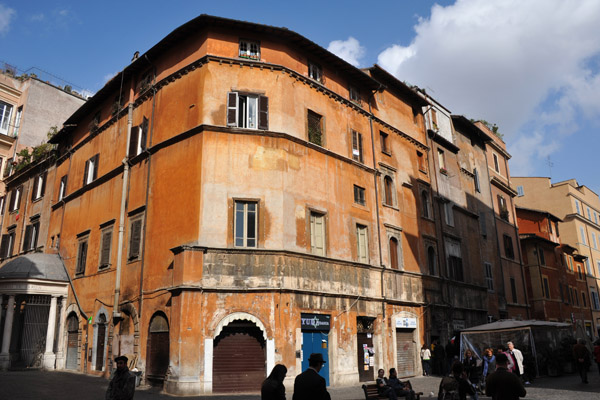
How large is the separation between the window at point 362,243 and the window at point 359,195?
1203mm

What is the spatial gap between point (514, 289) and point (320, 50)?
2457 centimetres

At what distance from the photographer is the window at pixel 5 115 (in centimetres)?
3862

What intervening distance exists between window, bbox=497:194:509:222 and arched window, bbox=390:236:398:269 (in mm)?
16384

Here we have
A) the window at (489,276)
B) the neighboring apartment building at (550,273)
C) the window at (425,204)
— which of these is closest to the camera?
the window at (425,204)

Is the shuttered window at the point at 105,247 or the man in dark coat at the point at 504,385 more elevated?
the shuttered window at the point at 105,247

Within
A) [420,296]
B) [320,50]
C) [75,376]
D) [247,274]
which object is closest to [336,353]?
[247,274]

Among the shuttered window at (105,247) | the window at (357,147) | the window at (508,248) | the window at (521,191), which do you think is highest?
the window at (521,191)

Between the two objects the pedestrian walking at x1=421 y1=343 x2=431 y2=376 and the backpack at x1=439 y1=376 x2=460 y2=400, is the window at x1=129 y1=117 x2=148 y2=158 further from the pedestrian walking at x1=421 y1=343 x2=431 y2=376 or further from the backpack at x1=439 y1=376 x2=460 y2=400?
the backpack at x1=439 y1=376 x2=460 y2=400

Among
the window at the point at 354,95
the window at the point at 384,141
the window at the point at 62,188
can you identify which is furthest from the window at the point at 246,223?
the window at the point at 62,188

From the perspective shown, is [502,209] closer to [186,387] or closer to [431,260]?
[431,260]

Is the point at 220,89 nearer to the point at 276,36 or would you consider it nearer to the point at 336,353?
the point at 276,36

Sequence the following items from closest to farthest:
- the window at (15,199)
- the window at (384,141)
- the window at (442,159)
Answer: the window at (384,141) < the window at (442,159) < the window at (15,199)

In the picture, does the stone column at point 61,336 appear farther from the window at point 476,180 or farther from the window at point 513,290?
the window at point 513,290

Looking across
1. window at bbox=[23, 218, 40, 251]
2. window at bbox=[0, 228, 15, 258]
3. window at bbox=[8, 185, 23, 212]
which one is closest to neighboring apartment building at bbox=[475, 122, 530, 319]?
window at bbox=[23, 218, 40, 251]
